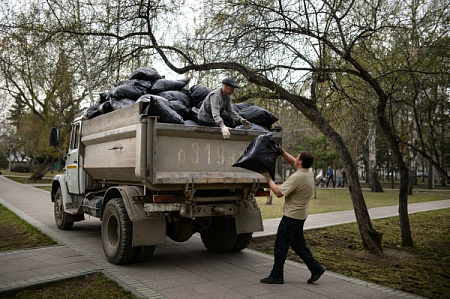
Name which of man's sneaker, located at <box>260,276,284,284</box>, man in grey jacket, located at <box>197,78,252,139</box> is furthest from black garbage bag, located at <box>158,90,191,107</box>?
man's sneaker, located at <box>260,276,284,284</box>

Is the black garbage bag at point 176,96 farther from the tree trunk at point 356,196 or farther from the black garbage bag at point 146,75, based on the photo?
the tree trunk at point 356,196

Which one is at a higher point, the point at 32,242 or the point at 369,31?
the point at 369,31

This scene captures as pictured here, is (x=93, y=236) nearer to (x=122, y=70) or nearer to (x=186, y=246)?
(x=186, y=246)

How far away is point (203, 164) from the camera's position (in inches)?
244

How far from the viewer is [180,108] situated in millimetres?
6691

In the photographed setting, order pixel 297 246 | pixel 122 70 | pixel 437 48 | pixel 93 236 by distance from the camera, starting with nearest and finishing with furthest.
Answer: pixel 297 246, pixel 437 48, pixel 93 236, pixel 122 70

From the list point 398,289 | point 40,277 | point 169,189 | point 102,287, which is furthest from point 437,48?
point 40,277

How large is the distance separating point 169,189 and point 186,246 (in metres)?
2.60

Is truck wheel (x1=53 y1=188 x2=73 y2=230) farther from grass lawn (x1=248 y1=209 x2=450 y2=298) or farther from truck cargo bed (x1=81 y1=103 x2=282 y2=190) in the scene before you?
grass lawn (x1=248 y1=209 x2=450 y2=298)

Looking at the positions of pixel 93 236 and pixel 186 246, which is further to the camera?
pixel 93 236

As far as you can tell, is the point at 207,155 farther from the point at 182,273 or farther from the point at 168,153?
the point at 182,273

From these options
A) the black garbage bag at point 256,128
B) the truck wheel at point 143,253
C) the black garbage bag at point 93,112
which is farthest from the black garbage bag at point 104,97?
the truck wheel at point 143,253

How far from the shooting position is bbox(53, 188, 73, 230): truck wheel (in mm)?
9422

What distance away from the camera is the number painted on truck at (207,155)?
19.8 ft
